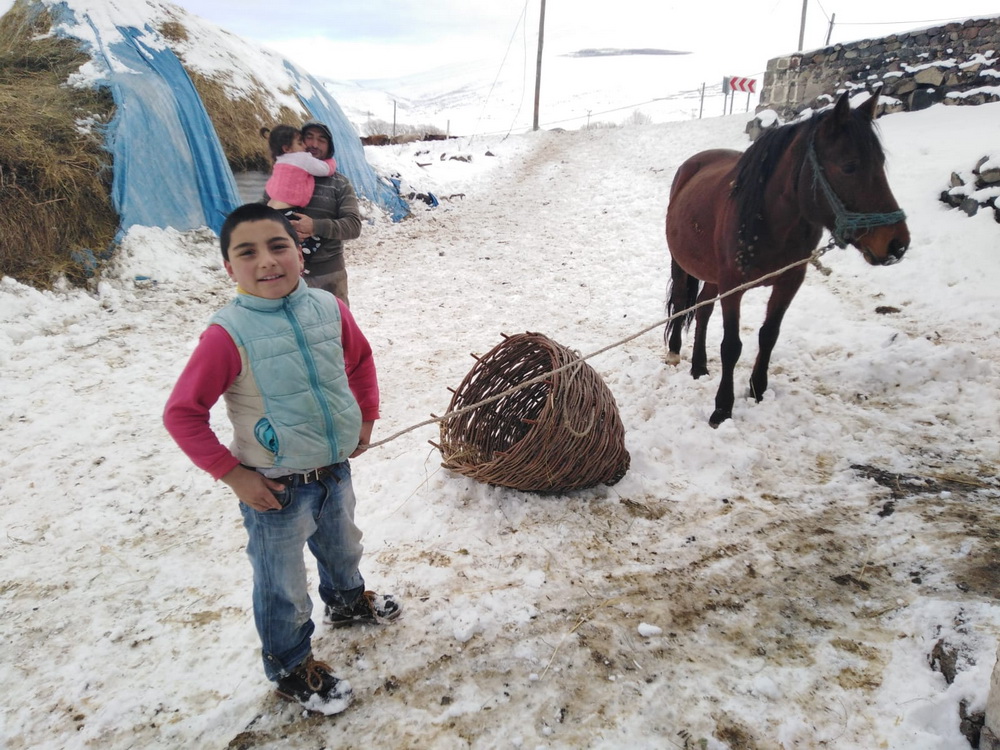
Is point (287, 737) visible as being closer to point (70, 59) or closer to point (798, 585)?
point (798, 585)

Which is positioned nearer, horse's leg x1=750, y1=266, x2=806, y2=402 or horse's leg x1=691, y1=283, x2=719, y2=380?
horse's leg x1=750, y1=266, x2=806, y2=402

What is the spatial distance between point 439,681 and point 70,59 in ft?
29.1

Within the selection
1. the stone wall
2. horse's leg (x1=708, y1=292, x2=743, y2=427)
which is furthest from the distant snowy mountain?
horse's leg (x1=708, y1=292, x2=743, y2=427)

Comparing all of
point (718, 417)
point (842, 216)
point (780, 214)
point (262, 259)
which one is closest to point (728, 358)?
point (718, 417)

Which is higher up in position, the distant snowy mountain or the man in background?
the distant snowy mountain

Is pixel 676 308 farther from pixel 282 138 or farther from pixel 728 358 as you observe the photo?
pixel 282 138

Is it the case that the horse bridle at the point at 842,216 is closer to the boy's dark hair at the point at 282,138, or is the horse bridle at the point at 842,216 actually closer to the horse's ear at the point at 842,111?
the horse's ear at the point at 842,111

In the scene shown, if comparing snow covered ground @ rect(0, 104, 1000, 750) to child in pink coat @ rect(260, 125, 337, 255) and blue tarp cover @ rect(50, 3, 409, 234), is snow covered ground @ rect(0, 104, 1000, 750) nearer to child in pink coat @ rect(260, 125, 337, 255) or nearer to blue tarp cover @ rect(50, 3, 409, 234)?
blue tarp cover @ rect(50, 3, 409, 234)

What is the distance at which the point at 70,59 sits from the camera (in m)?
6.80

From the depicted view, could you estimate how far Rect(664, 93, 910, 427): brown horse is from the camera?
284 centimetres

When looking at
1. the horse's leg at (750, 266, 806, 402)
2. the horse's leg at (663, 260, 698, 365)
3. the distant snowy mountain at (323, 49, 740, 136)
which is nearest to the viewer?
the horse's leg at (750, 266, 806, 402)

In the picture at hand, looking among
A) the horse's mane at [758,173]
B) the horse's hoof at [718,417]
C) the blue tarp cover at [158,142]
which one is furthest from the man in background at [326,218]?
the blue tarp cover at [158,142]

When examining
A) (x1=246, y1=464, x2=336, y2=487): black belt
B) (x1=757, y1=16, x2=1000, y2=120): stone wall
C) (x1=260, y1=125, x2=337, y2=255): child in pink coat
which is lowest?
(x1=246, y1=464, x2=336, y2=487): black belt

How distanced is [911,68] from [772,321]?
791cm
